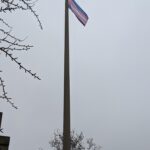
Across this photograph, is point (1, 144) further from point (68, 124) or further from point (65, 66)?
point (65, 66)

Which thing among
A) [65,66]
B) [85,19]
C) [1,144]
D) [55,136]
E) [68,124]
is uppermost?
[55,136]

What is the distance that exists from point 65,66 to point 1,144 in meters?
3.73

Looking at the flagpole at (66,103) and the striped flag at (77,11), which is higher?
the striped flag at (77,11)

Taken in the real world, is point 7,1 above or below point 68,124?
above

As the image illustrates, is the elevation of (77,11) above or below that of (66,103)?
above

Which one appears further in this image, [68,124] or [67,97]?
[67,97]

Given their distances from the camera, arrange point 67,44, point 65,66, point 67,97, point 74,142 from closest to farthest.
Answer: point 67,97 → point 65,66 → point 67,44 → point 74,142

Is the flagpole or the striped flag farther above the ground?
the striped flag

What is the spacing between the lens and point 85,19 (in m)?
10.8

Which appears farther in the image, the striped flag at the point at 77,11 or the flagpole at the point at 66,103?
Result: the striped flag at the point at 77,11

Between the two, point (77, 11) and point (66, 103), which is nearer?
point (66, 103)

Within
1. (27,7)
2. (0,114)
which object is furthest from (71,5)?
(0,114)

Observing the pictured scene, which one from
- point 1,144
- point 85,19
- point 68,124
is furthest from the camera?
point 85,19

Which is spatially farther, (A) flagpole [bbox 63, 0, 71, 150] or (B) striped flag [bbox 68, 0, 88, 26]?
(B) striped flag [bbox 68, 0, 88, 26]
